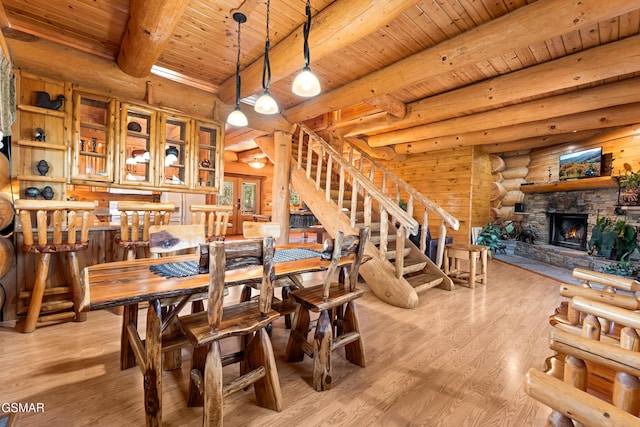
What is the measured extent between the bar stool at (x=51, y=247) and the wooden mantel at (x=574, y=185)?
8.29 metres

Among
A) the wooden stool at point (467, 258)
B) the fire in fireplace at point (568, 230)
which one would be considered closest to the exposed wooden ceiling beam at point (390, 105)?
the wooden stool at point (467, 258)

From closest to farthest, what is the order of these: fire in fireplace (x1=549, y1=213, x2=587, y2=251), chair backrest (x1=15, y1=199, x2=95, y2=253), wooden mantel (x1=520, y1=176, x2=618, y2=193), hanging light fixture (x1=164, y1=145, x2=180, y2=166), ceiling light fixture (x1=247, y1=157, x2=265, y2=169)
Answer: chair backrest (x1=15, y1=199, x2=95, y2=253)
hanging light fixture (x1=164, y1=145, x2=180, y2=166)
wooden mantel (x1=520, y1=176, x2=618, y2=193)
fire in fireplace (x1=549, y1=213, x2=587, y2=251)
ceiling light fixture (x1=247, y1=157, x2=265, y2=169)

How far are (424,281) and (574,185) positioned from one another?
5012mm

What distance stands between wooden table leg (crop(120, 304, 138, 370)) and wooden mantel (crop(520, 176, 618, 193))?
781 cm

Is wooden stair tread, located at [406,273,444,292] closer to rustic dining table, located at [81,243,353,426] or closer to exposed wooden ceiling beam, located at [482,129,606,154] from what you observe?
rustic dining table, located at [81,243,353,426]

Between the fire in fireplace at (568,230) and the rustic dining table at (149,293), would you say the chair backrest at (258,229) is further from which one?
the fire in fireplace at (568,230)

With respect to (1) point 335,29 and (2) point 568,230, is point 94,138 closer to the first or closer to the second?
(1) point 335,29

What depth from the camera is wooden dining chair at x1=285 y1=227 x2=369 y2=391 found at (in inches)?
67.6

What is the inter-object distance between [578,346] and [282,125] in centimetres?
480

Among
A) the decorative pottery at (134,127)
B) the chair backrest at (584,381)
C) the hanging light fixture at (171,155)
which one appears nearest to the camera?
the chair backrest at (584,381)

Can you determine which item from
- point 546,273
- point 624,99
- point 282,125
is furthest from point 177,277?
point 546,273

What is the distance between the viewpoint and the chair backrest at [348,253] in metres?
1.67

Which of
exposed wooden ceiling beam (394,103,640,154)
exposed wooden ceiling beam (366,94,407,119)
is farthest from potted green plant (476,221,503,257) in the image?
exposed wooden ceiling beam (366,94,407,119)

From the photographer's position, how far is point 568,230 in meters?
6.57
